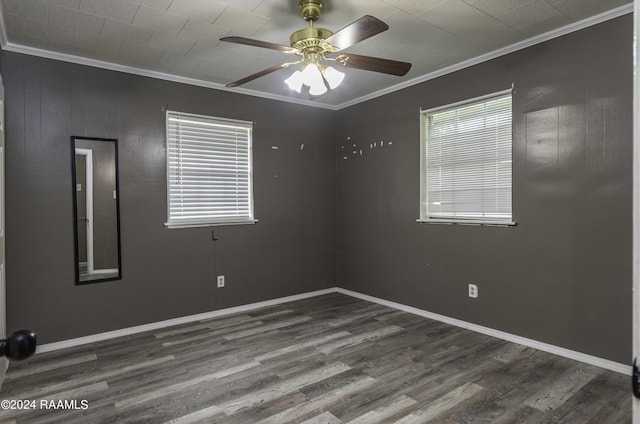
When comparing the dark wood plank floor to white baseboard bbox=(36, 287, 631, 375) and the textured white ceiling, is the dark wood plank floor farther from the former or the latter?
the textured white ceiling

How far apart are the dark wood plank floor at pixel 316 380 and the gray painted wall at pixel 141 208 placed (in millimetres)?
404

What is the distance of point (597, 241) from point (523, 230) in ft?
1.73

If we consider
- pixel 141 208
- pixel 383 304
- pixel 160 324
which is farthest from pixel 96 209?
pixel 383 304

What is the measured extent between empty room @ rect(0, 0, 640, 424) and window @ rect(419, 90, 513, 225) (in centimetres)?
2

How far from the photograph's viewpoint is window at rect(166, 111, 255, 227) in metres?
3.91

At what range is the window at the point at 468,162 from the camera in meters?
3.39

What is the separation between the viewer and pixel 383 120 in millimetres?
4449

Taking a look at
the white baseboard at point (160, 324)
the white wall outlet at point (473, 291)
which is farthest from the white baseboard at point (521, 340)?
the white baseboard at point (160, 324)

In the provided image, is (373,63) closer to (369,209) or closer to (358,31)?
(358,31)

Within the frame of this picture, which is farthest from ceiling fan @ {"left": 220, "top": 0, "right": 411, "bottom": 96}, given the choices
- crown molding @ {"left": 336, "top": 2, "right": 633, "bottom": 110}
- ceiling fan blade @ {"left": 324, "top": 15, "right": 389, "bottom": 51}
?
crown molding @ {"left": 336, "top": 2, "right": 633, "bottom": 110}

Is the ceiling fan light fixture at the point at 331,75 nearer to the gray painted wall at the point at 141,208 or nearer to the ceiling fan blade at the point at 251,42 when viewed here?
the ceiling fan blade at the point at 251,42

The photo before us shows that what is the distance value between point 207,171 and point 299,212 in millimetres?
1267

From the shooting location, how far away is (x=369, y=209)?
4699mm

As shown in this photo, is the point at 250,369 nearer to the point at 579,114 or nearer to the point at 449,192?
the point at 449,192
